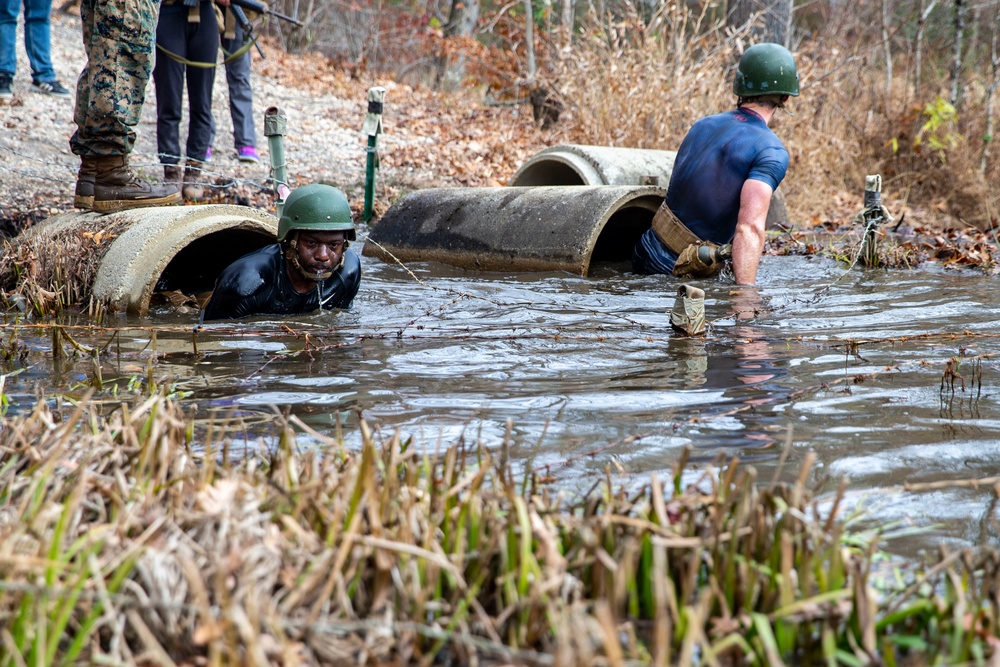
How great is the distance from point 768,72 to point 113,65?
423cm

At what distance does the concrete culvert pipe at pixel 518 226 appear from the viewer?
747 cm

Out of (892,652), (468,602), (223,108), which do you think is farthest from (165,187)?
(223,108)

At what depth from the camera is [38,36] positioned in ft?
37.5

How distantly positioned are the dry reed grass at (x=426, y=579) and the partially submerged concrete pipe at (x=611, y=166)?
6662 millimetres

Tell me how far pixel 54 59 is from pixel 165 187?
1003 centimetres

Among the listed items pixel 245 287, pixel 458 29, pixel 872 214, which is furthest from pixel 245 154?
pixel 458 29

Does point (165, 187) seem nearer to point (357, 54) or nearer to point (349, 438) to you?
point (349, 438)

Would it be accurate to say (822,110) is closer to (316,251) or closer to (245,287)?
(316,251)

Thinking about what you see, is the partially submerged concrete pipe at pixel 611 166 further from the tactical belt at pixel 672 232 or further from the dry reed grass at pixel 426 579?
the dry reed grass at pixel 426 579

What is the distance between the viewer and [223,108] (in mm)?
14000

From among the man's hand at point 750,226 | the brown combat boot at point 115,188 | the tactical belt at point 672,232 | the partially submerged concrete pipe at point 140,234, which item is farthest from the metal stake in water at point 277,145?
the man's hand at point 750,226

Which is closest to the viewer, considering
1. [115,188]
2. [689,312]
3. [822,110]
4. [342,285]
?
[689,312]

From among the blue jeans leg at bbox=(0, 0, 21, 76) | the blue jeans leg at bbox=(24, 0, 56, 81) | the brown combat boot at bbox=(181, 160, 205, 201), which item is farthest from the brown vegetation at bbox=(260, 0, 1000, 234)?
the blue jeans leg at bbox=(0, 0, 21, 76)

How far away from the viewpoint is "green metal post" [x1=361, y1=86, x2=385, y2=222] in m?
8.51
